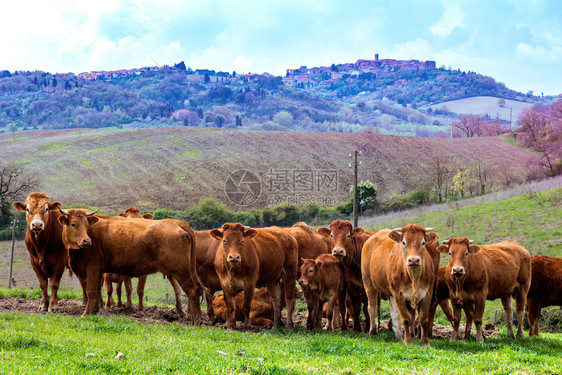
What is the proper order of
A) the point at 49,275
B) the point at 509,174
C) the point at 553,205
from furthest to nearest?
the point at 509,174 → the point at 553,205 → the point at 49,275

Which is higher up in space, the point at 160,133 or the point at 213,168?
the point at 160,133

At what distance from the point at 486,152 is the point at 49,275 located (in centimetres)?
9928

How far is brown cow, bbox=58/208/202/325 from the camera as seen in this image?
1333 centimetres

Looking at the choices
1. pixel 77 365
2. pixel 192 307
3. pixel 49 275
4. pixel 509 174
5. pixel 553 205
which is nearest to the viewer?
pixel 77 365

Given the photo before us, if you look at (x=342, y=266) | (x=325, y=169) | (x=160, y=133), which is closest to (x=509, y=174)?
(x=325, y=169)

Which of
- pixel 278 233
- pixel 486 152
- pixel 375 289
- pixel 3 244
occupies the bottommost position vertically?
pixel 3 244

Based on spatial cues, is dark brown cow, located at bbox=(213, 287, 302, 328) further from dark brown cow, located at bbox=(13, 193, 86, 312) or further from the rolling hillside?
the rolling hillside

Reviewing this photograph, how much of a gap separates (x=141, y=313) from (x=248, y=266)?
3.48 m

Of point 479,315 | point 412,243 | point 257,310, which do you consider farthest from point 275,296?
point 479,315

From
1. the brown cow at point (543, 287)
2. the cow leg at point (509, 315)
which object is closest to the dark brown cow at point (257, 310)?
the cow leg at point (509, 315)

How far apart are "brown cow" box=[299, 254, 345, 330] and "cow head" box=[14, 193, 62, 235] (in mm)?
6467

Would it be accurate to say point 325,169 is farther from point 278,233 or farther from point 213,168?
point 278,233

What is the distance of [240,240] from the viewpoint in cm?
1325

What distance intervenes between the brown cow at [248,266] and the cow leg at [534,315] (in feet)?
20.5
